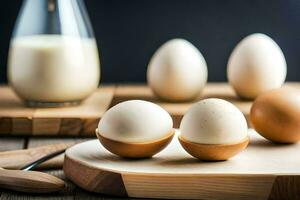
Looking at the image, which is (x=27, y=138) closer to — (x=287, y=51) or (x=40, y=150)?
(x=40, y=150)

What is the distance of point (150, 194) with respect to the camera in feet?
2.78

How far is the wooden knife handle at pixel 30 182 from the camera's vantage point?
0.86 m

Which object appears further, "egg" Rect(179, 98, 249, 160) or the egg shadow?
the egg shadow

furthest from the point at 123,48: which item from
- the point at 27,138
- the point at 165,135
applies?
the point at 165,135

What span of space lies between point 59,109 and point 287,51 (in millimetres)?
536

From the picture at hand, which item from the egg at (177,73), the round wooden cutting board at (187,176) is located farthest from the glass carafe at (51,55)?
the round wooden cutting board at (187,176)

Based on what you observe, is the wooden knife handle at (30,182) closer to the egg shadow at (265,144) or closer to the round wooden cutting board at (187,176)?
the round wooden cutting board at (187,176)

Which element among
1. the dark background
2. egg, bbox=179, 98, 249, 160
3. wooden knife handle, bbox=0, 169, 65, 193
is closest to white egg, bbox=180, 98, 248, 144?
egg, bbox=179, 98, 249, 160

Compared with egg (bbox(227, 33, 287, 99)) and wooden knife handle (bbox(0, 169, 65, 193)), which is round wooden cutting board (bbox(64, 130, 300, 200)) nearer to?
wooden knife handle (bbox(0, 169, 65, 193))

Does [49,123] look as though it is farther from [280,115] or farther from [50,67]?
[280,115]

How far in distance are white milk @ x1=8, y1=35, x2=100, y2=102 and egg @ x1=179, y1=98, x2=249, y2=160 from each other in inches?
17.1

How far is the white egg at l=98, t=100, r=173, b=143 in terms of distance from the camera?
0.89 metres

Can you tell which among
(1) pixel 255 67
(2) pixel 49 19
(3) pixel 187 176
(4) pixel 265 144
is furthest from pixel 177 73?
(3) pixel 187 176

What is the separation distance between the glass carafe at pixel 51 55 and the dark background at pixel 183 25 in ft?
0.83
